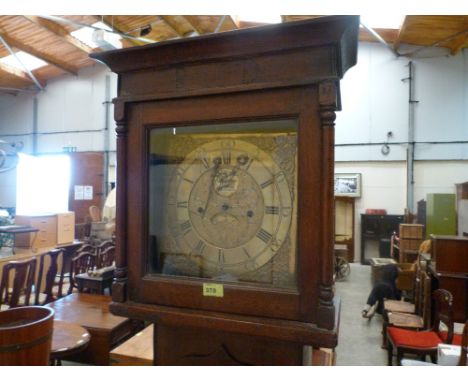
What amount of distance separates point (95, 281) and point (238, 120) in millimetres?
2938

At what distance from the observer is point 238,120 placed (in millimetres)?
670

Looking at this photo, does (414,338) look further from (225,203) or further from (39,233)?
(39,233)

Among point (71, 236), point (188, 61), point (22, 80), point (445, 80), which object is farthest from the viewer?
point (22, 80)

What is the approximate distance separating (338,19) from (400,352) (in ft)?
8.89

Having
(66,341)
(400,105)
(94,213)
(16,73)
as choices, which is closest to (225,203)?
(66,341)

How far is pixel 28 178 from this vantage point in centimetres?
541

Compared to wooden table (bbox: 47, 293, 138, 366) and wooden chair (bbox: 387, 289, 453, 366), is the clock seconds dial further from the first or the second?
wooden chair (bbox: 387, 289, 453, 366)

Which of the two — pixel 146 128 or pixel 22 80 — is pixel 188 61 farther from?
pixel 22 80

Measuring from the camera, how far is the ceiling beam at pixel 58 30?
5676mm

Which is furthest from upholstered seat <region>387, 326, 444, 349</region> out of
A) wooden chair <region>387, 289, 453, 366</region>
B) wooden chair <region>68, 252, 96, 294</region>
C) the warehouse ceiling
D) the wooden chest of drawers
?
the wooden chest of drawers

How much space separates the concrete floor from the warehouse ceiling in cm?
391

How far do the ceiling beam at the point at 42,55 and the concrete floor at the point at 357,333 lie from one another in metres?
6.81

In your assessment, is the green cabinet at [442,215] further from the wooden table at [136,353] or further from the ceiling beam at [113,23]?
the ceiling beam at [113,23]
